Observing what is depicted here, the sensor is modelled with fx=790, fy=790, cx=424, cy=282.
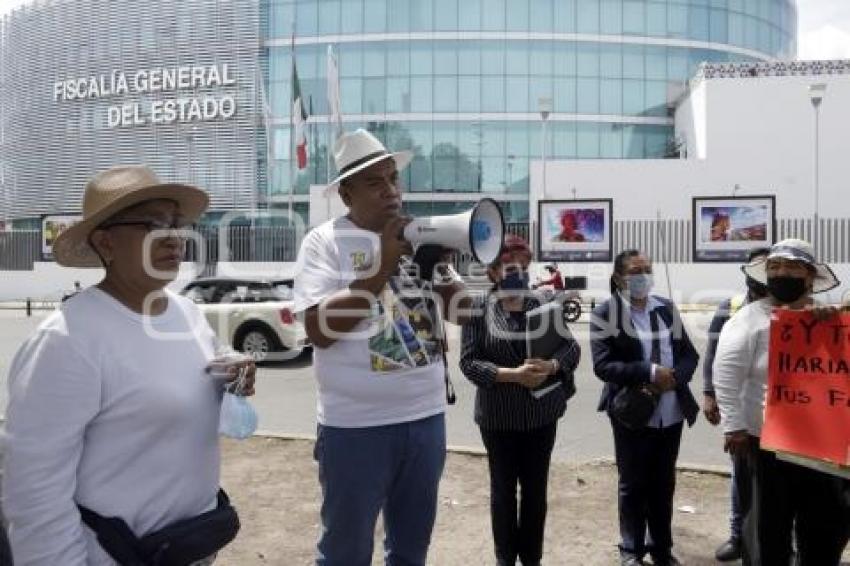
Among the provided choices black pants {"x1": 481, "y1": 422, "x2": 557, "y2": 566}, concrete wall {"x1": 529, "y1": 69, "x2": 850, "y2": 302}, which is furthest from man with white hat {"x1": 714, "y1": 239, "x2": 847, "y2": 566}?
concrete wall {"x1": 529, "y1": 69, "x2": 850, "y2": 302}

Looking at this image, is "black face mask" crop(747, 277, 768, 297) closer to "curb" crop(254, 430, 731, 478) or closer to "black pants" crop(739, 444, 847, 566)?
"black pants" crop(739, 444, 847, 566)

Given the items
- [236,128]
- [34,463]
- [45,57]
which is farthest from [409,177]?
[34,463]

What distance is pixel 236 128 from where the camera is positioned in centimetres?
4681

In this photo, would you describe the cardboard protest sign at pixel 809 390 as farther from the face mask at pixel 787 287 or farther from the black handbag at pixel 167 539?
the black handbag at pixel 167 539

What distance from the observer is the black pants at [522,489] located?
3988 mm

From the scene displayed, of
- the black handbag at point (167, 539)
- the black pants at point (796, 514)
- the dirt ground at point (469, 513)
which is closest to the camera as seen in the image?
the black handbag at point (167, 539)

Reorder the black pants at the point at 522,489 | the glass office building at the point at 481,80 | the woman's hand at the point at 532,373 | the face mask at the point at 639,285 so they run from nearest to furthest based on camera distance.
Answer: the woman's hand at the point at 532,373 → the black pants at the point at 522,489 → the face mask at the point at 639,285 → the glass office building at the point at 481,80

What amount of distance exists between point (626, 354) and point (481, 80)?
4274 centimetres

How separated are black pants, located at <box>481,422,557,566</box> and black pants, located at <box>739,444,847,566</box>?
3.28 ft

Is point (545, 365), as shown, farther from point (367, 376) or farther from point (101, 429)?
point (101, 429)

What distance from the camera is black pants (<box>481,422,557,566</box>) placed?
3.99 m

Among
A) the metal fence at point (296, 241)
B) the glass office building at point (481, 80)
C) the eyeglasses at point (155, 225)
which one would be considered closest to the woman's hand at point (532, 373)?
the eyeglasses at point (155, 225)

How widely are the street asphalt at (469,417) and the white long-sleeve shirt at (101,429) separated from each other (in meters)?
4.62

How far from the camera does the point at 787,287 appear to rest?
359 cm
